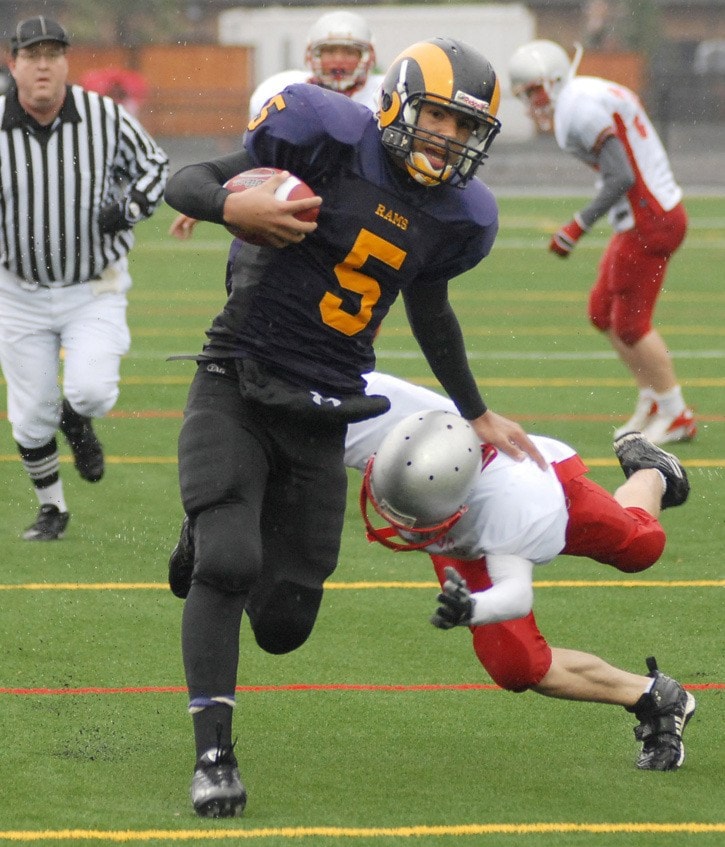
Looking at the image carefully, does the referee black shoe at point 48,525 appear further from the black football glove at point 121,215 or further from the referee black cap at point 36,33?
the referee black cap at point 36,33

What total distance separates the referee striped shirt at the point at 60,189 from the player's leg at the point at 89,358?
95 millimetres

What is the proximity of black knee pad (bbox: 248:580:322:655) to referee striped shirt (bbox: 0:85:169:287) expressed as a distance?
7.42 ft

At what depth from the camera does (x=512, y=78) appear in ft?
27.7

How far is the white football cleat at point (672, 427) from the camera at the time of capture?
26.1ft

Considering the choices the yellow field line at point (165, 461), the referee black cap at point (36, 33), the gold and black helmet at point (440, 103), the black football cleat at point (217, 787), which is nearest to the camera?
the black football cleat at point (217, 787)

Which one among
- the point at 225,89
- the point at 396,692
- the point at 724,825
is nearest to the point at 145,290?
the point at 396,692

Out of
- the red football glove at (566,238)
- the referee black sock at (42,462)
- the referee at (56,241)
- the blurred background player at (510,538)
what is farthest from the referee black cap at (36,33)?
the red football glove at (566,238)

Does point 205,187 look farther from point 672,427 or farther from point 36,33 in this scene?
point 672,427

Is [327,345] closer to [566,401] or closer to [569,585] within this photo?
[569,585]

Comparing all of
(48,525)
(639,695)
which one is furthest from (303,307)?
(48,525)

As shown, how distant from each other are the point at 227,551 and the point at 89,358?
8.00 feet

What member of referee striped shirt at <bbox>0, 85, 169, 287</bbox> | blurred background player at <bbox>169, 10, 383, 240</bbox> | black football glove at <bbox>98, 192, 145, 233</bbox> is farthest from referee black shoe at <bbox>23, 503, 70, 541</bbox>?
blurred background player at <bbox>169, 10, 383, 240</bbox>

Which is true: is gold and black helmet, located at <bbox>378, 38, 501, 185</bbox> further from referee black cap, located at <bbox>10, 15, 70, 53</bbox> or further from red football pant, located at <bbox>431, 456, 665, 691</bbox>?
referee black cap, located at <bbox>10, 15, 70, 53</bbox>

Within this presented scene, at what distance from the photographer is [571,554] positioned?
4137 millimetres
